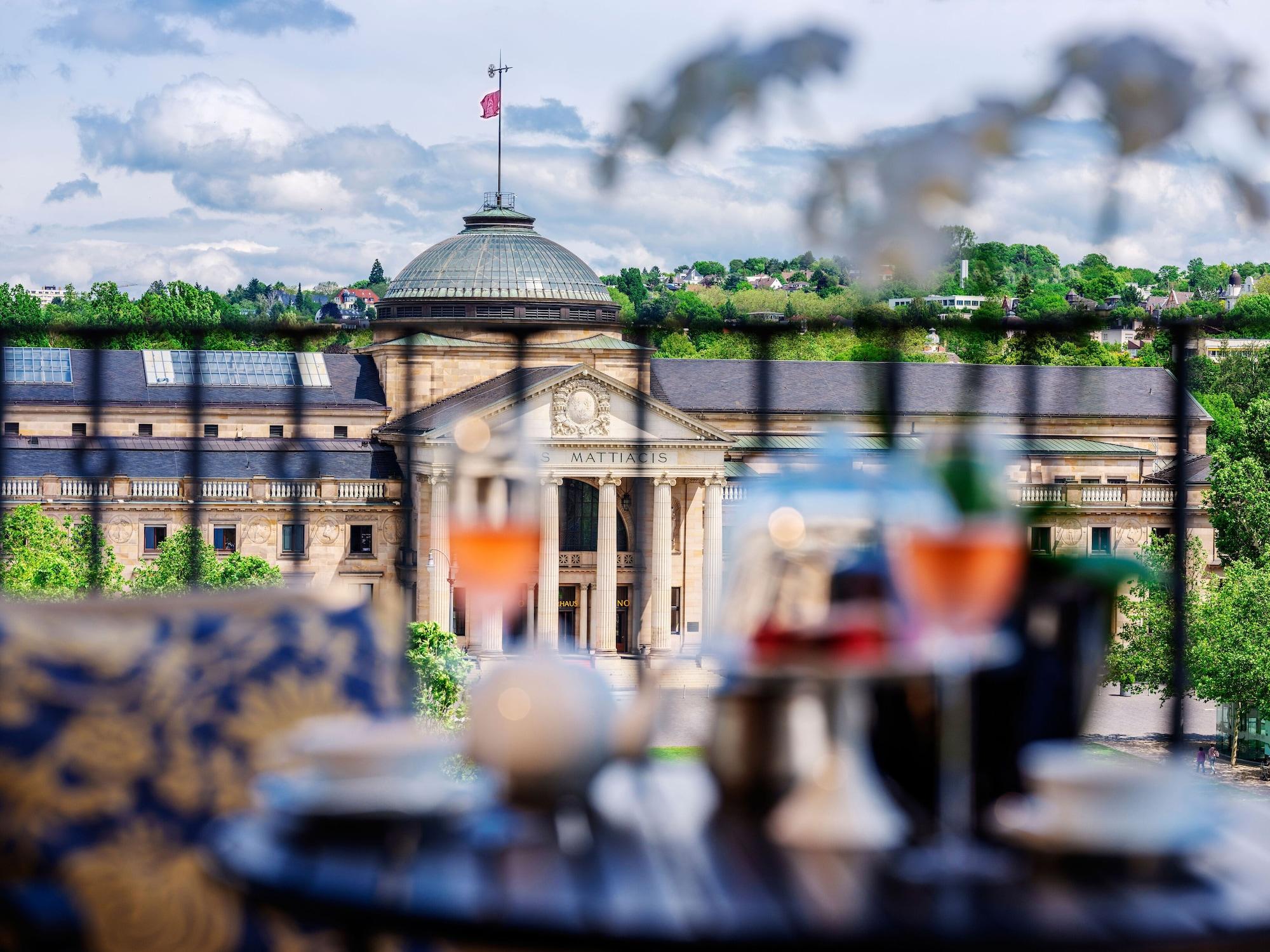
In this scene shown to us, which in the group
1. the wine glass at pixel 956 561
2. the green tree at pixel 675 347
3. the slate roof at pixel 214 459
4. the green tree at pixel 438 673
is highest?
the green tree at pixel 675 347

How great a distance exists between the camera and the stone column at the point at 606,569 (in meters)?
60.7

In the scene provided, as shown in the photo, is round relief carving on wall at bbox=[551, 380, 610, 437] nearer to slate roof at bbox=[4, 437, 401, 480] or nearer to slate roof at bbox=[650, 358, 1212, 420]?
slate roof at bbox=[650, 358, 1212, 420]

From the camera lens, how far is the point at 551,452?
193 feet

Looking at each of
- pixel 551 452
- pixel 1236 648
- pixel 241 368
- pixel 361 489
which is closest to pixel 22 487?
pixel 361 489

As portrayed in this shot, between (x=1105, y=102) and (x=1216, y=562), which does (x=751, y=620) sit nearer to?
(x=1105, y=102)

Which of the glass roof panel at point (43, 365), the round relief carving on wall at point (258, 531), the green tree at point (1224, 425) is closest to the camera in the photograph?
the round relief carving on wall at point (258, 531)

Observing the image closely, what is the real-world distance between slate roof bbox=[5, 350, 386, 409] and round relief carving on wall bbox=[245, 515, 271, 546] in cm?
516

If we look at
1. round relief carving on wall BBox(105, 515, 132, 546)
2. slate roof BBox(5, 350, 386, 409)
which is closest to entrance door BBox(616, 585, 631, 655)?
slate roof BBox(5, 350, 386, 409)

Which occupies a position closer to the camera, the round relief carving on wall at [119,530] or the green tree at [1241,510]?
the round relief carving on wall at [119,530]

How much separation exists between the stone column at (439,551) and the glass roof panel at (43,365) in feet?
42.3

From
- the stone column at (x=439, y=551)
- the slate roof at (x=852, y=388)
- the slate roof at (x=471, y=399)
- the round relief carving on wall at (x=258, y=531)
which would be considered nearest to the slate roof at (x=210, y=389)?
the slate roof at (x=471, y=399)

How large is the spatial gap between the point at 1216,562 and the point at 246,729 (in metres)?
60.3

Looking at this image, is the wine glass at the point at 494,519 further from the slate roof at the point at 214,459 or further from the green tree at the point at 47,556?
the slate roof at the point at 214,459

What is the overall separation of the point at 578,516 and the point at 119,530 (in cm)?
1688
